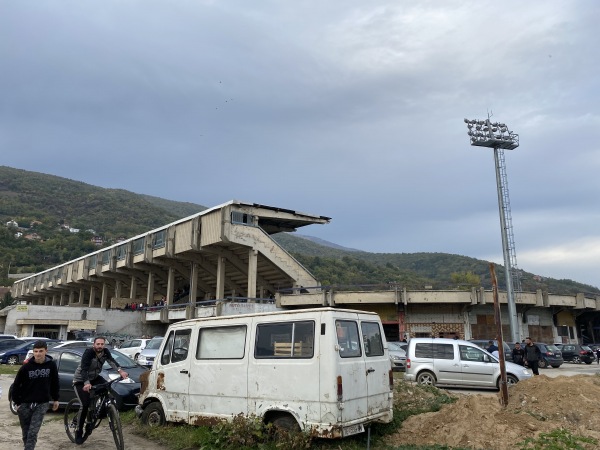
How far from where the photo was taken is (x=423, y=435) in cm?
786

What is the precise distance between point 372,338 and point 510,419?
266cm

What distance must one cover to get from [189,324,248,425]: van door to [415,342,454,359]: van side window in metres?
9.60

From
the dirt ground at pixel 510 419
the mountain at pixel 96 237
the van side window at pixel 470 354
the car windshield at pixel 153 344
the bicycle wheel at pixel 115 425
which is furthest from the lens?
the mountain at pixel 96 237

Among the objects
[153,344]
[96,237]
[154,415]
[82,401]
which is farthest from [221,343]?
[96,237]

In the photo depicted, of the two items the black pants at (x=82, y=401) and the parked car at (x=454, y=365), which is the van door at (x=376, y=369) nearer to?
the black pants at (x=82, y=401)

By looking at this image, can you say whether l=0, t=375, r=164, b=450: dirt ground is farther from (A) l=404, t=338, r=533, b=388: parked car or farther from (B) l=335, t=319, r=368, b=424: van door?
(A) l=404, t=338, r=533, b=388: parked car

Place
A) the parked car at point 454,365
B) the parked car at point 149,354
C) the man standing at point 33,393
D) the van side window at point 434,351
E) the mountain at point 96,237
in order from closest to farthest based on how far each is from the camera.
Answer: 1. the man standing at point 33,393
2. the parked car at point 454,365
3. the van side window at point 434,351
4. the parked car at point 149,354
5. the mountain at point 96,237

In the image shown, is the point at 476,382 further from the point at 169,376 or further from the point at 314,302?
the point at 314,302

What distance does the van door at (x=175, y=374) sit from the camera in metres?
8.28

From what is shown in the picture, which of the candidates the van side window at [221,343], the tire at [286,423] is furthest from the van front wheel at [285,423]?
the van side window at [221,343]

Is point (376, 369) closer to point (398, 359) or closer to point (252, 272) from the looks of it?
point (398, 359)

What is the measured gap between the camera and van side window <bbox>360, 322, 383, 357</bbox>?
25.2 feet

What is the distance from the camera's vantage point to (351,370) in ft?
23.1

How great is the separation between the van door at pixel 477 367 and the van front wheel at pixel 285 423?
9.74m
